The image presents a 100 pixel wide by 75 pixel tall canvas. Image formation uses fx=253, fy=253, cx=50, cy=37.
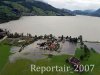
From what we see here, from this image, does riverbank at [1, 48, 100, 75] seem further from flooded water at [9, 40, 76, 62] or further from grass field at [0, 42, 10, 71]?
flooded water at [9, 40, 76, 62]

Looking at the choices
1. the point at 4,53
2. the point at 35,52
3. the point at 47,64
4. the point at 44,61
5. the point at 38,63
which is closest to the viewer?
the point at 47,64

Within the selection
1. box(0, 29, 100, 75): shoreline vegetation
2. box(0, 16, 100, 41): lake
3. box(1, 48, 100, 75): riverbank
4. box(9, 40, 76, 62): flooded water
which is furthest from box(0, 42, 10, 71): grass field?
box(0, 16, 100, 41): lake

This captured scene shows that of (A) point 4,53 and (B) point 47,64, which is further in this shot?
(A) point 4,53

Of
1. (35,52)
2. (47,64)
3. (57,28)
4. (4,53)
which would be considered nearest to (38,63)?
(47,64)

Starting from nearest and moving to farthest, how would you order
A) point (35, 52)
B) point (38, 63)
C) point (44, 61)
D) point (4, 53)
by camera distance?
1. point (38, 63)
2. point (44, 61)
3. point (4, 53)
4. point (35, 52)

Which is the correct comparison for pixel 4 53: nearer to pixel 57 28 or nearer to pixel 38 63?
pixel 38 63

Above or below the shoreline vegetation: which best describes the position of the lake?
below

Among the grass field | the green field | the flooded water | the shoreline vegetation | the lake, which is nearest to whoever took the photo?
the green field

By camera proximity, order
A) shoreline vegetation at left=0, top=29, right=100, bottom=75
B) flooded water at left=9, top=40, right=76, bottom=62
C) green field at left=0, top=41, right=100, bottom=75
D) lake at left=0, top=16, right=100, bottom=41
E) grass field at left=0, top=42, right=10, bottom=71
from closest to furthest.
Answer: green field at left=0, top=41, right=100, bottom=75 < shoreline vegetation at left=0, top=29, right=100, bottom=75 < grass field at left=0, top=42, right=10, bottom=71 < flooded water at left=9, top=40, right=76, bottom=62 < lake at left=0, top=16, right=100, bottom=41

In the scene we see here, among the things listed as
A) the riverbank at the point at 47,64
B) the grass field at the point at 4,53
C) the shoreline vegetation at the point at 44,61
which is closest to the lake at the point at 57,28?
the shoreline vegetation at the point at 44,61

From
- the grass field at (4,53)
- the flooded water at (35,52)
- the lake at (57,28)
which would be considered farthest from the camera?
the lake at (57,28)

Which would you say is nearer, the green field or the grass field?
the green field

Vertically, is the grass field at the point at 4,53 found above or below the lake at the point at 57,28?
above

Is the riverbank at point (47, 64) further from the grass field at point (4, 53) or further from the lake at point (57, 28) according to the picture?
the lake at point (57, 28)
